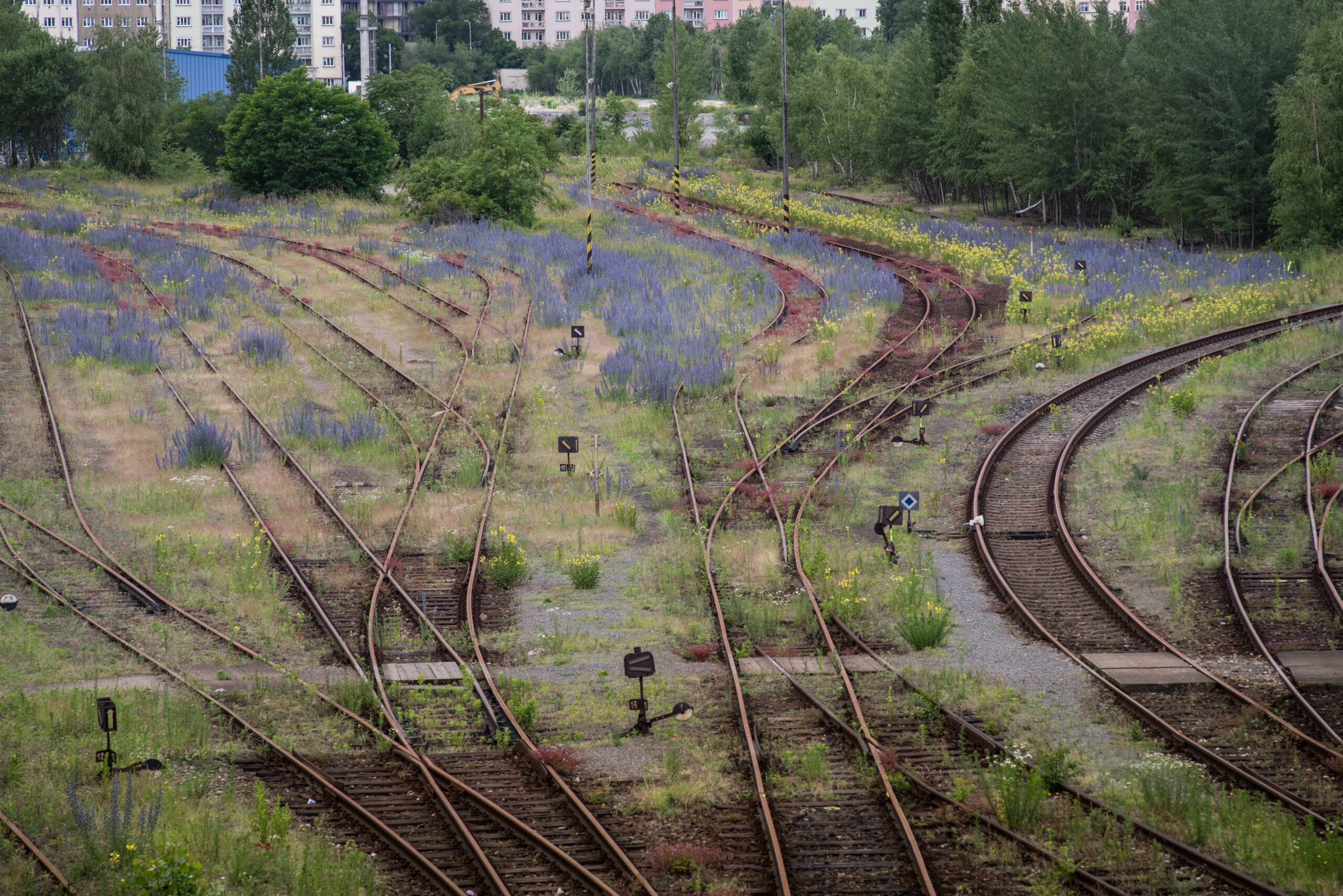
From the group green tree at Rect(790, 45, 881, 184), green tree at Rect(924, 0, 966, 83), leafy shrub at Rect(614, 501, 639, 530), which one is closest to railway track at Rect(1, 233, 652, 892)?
leafy shrub at Rect(614, 501, 639, 530)

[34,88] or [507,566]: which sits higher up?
[34,88]

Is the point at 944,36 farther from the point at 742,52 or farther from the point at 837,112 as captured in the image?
the point at 742,52

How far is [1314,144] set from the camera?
114ft

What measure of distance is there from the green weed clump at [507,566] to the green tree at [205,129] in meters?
59.7

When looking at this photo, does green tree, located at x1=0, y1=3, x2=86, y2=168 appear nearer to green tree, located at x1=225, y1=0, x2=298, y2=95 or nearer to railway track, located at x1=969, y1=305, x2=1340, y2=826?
green tree, located at x1=225, y1=0, x2=298, y2=95

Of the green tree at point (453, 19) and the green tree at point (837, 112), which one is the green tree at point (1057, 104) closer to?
the green tree at point (837, 112)

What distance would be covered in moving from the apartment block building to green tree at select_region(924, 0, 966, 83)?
78583 mm

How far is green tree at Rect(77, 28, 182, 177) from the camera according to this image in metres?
63.8

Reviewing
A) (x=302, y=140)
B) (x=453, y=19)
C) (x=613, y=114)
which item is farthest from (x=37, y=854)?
(x=453, y=19)

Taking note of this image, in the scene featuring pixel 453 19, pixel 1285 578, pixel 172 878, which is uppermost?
pixel 453 19

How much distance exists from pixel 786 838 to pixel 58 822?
5428 mm

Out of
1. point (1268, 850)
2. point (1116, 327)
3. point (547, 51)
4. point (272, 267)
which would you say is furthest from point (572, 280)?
point (547, 51)

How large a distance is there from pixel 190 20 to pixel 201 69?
3039cm

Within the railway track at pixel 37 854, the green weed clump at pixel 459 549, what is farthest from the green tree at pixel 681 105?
the railway track at pixel 37 854
